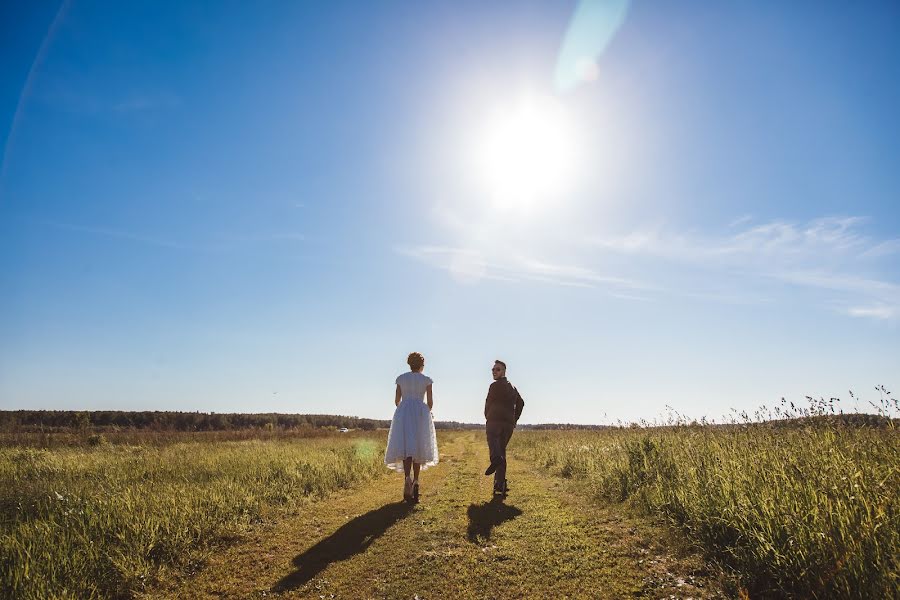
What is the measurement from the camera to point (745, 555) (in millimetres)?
4113

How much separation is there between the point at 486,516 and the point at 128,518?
5173mm

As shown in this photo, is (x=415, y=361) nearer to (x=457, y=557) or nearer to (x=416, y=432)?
(x=416, y=432)

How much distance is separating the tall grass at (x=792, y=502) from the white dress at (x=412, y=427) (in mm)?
3740

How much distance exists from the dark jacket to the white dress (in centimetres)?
156

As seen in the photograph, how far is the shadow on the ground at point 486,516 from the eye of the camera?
20.0 feet

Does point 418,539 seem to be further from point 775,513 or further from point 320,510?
point 775,513

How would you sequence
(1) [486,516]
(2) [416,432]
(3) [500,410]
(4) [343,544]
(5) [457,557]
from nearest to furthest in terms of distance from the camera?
1. (5) [457,557]
2. (4) [343,544]
3. (1) [486,516]
4. (2) [416,432]
5. (3) [500,410]

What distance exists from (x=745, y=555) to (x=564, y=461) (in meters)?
8.75

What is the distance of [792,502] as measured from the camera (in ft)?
13.8

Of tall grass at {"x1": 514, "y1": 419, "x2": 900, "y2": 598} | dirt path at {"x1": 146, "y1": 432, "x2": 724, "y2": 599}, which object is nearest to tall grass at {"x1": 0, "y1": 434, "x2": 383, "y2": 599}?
dirt path at {"x1": 146, "y1": 432, "x2": 724, "y2": 599}

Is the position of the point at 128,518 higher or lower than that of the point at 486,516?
higher

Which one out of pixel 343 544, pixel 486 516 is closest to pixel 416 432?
pixel 486 516

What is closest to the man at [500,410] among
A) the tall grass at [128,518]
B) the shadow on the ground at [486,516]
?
Answer: the shadow on the ground at [486,516]

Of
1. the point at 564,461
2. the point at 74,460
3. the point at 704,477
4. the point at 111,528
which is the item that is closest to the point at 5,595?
the point at 111,528
